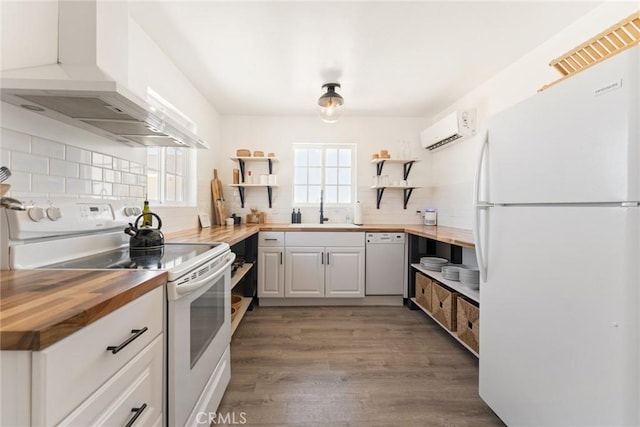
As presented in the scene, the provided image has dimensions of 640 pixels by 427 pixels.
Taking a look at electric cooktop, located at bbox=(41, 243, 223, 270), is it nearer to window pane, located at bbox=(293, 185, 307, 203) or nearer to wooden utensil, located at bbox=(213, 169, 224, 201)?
wooden utensil, located at bbox=(213, 169, 224, 201)

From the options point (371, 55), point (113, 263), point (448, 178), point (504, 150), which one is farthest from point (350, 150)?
point (113, 263)

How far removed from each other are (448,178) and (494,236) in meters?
2.06

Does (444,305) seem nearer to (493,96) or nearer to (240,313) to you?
(240,313)

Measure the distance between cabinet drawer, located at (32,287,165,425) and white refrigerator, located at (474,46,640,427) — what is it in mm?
1490

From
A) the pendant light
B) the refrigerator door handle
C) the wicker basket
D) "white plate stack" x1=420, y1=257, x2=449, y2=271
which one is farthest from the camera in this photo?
"white plate stack" x1=420, y1=257, x2=449, y2=271

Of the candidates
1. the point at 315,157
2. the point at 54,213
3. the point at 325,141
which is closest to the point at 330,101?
the point at 325,141

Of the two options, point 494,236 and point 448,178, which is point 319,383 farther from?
point 448,178

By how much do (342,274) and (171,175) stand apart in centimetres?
198

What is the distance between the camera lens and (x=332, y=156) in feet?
12.1

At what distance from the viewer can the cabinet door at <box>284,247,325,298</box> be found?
2.97 metres

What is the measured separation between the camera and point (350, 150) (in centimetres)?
369

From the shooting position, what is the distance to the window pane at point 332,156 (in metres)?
3.67

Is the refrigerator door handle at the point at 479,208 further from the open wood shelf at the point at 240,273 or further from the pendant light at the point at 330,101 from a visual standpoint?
the open wood shelf at the point at 240,273

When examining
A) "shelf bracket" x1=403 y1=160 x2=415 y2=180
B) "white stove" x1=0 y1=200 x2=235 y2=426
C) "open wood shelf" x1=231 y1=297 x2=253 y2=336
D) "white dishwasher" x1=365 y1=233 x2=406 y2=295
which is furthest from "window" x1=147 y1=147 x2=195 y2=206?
"shelf bracket" x1=403 y1=160 x2=415 y2=180
